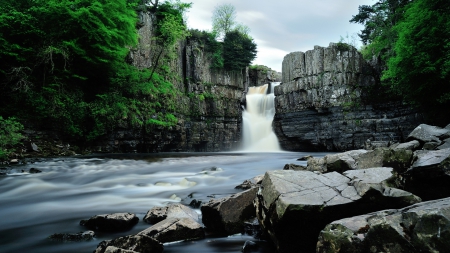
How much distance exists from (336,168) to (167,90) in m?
18.8

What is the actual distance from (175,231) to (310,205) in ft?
7.18

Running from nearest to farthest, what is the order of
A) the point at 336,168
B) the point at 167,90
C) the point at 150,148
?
the point at 336,168 → the point at 150,148 → the point at 167,90

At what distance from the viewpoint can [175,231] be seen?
416 cm

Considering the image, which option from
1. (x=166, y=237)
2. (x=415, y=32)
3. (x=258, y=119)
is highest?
(x=415, y=32)

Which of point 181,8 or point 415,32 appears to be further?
point 181,8

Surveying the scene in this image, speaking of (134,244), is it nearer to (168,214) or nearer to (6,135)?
(168,214)

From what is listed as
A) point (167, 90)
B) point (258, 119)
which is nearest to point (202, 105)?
point (167, 90)

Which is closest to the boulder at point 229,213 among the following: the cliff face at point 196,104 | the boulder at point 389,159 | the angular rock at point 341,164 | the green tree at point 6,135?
the angular rock at point 341,164

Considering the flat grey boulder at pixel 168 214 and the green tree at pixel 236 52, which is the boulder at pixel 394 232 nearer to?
the flat grey boulder at pixel 168 214

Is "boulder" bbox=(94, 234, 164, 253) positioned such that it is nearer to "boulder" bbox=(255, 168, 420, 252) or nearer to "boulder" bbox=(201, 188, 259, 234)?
"boulder" bbox=(201, 188, 259, 234)

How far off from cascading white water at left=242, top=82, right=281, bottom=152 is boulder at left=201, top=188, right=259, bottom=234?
2361 cm

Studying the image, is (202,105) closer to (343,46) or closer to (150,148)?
(150,148)

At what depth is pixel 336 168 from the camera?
7.02m

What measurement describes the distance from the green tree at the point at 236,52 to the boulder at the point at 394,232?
2982 cm
